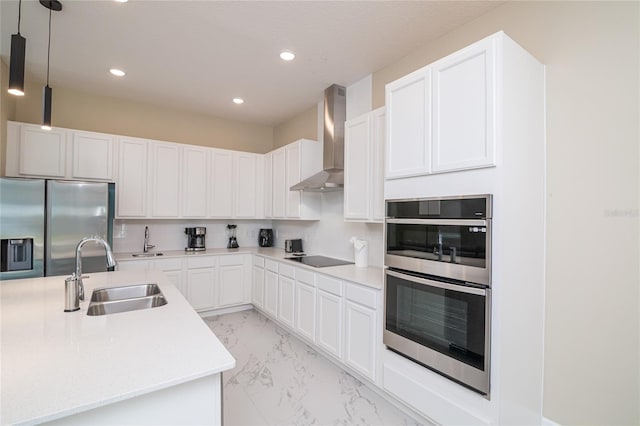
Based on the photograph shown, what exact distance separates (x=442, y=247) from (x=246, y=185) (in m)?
3.51

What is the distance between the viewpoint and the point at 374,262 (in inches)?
127

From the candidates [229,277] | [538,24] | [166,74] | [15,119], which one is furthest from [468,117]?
[15,119]

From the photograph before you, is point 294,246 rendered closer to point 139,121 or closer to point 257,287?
point 257,287

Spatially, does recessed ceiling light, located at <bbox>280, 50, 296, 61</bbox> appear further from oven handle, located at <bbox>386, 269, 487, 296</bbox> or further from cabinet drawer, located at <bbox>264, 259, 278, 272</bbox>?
cabinet drawer, located at <bbox>264, 259, 278, 272</bbox>

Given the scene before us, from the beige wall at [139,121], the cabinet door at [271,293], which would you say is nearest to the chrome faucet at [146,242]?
the beige wall at [139,121]

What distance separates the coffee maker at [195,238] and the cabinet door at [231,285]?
22.8 inches

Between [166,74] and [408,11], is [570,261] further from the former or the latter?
[166,74]

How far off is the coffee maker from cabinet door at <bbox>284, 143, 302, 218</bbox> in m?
1.38

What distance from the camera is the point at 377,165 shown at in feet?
8.95

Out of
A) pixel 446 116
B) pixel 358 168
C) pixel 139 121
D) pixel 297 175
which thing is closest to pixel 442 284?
pixel 446 116

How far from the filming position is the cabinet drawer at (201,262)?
404cm

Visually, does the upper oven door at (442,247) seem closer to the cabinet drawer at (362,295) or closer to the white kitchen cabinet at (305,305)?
the cabinet drawer at (362,295)

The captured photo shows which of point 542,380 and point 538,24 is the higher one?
point 538,24

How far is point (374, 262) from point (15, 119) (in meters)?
4.32
